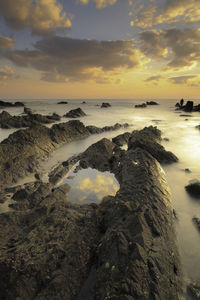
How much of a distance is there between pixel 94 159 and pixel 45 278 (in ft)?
13.3

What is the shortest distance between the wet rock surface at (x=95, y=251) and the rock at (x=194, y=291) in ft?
0.48

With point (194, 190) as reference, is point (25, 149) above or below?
above

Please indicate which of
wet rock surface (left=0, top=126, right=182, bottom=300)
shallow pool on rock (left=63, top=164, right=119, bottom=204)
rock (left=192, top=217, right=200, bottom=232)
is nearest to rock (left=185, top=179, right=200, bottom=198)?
rock (left=192, top=217, right=200, bottom=232)

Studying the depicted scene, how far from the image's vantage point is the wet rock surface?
1606mm

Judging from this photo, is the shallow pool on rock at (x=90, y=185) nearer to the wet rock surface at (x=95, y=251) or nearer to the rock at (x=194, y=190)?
the wet rock surface at (x=95, y=251)

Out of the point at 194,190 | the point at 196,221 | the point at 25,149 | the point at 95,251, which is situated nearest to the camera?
the point at 95,251

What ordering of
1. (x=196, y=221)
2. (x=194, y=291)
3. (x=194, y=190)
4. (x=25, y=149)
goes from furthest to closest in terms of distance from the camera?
(x=25, y=149), (x=194, y=190), (x=196, y=221), (x=194, y=291)

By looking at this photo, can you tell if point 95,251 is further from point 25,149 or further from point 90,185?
point 25,149

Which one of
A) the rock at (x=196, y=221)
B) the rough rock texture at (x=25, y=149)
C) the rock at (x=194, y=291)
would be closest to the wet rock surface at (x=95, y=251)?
the rock at (x=194, y=291)

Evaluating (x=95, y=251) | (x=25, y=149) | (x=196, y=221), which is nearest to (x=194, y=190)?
(x=196, y=221)

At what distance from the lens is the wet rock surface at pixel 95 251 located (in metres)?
1.61

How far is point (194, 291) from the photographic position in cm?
191

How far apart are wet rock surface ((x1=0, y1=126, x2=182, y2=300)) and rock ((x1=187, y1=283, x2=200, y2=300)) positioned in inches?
5.7

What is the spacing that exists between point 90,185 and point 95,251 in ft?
6.88
